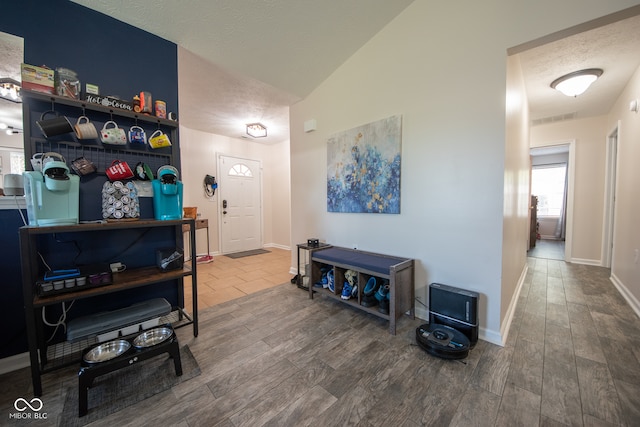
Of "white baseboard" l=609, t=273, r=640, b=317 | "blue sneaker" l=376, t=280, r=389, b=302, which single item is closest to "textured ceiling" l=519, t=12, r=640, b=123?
"white baseboard" l=609, t=273, r=640, b=317

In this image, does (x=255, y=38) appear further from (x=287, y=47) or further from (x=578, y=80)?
(x=578, y=80)

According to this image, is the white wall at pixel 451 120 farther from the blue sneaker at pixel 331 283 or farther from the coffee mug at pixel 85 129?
the coffee mug at pixel 85 129

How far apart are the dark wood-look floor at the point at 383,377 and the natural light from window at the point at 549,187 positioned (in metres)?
6.19

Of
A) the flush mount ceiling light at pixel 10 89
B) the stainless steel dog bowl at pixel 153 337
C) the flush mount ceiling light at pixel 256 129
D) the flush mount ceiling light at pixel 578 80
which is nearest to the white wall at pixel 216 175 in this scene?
the flush mount ceiling light at pixel 256 129

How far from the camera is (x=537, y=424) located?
114cm

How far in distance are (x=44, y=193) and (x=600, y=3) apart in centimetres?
353

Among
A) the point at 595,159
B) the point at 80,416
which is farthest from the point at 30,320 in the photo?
the point at 595,159

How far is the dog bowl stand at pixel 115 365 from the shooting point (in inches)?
46.9

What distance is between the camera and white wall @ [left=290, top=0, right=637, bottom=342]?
171cm

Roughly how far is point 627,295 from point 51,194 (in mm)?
5219

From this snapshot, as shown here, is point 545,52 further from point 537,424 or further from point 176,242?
point 176,242

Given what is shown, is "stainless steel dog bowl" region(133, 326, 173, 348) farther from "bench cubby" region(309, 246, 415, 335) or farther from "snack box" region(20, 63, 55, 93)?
"snack box" region(20, 63, 55, 93)

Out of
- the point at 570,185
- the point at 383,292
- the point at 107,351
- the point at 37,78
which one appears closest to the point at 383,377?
the point at 383,292

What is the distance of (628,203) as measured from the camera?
2629 millimetres
